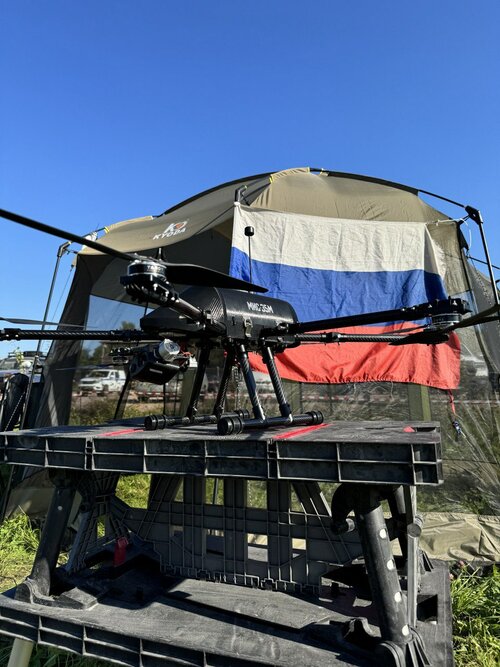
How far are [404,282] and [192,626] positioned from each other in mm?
6013

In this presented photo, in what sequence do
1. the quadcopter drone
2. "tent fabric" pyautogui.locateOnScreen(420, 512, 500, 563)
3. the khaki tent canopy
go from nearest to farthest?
the quadcopter drone
"tent fabric" pyautogui.locateOnScreen(420, 512, 500, 563)
the khaki tent canopy

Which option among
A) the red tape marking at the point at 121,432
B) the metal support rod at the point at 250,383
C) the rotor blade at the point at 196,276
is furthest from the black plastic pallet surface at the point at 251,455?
the rotor blade at the point at 196,276

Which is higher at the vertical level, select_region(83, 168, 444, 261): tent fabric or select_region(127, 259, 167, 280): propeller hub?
select_region(83, 168, 444, 261): tent fabric

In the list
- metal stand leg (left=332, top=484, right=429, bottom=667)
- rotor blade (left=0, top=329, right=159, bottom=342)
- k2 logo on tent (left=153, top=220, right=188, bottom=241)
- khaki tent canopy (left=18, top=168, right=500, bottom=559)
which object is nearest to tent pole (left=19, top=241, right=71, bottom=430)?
khaki tent canopy (left=18, top=168, right=500, bottom=559)

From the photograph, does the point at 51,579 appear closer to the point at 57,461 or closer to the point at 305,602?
the point at 57,461

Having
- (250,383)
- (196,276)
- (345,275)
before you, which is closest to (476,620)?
(250,383)

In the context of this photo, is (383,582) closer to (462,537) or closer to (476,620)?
(476,620)

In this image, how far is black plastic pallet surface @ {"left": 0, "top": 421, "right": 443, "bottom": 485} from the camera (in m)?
2.85

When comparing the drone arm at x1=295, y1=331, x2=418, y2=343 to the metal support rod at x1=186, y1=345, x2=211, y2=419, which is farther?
the metal support rod at x1=186, y1=345, x2=211, y2=419

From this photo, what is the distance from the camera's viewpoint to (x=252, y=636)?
3.31 m

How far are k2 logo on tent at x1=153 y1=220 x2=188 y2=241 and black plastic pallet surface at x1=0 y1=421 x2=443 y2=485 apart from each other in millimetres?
4883

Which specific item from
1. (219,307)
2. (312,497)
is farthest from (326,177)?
(312,497)

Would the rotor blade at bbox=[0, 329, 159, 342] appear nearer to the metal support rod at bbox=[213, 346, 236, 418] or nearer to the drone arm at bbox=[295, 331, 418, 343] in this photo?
the metal support rod at bbox=[213, 346, 236, 418]

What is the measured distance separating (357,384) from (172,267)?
4984 mm
